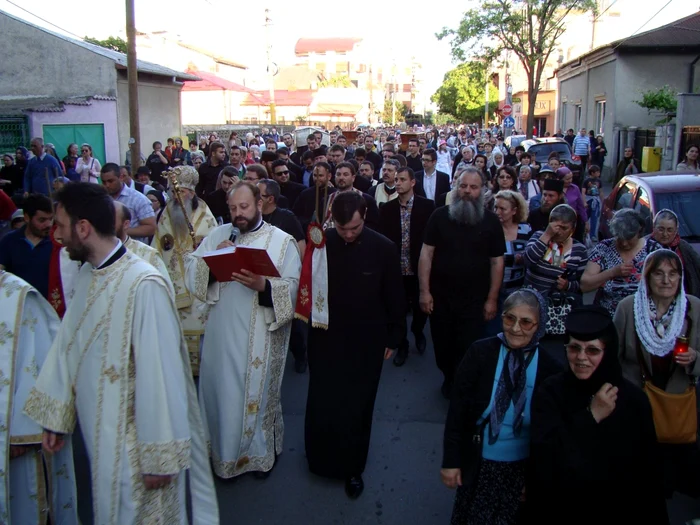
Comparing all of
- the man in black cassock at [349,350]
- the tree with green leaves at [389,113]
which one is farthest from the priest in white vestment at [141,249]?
the tree with green leaves at [389,113]

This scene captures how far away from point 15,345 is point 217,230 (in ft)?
5.75

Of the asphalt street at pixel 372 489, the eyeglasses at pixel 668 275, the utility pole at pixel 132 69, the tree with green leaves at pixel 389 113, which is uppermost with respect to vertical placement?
the tree with green leaves at pixel 389 113

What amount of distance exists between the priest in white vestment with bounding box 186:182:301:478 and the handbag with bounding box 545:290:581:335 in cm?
256

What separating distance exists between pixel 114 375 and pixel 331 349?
1754mm

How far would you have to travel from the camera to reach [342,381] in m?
4.62

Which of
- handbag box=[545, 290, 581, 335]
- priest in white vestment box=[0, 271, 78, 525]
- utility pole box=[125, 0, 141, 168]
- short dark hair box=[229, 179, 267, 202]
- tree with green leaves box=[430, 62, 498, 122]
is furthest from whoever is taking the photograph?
tree with green leaves box=[430, 62, 498, 122]

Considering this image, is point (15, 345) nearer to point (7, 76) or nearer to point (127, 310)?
point (127, 310)

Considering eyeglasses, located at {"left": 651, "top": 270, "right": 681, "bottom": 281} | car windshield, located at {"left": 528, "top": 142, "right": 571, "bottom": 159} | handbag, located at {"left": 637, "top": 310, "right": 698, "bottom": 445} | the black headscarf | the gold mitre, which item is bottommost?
handbag, located at {"left": 637, "top": 310, "right": 698, "bottom": 445}

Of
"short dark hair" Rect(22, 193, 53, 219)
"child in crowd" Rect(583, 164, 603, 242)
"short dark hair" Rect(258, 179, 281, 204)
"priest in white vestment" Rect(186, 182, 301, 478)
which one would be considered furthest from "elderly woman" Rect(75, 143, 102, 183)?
"priest in white vestment" Rect(186, 182, 301, 478)

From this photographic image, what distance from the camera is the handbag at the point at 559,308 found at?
6047 mm

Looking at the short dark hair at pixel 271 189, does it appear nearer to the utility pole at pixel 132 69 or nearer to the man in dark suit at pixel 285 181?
the man in dark suit at pixel 285 181

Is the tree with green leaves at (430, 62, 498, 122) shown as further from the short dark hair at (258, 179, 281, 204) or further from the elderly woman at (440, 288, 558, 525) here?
the elderly woman at (440, 288, 558, 525)

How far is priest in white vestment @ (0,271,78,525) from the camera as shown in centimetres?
346

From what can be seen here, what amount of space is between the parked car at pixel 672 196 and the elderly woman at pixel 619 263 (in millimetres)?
2127
